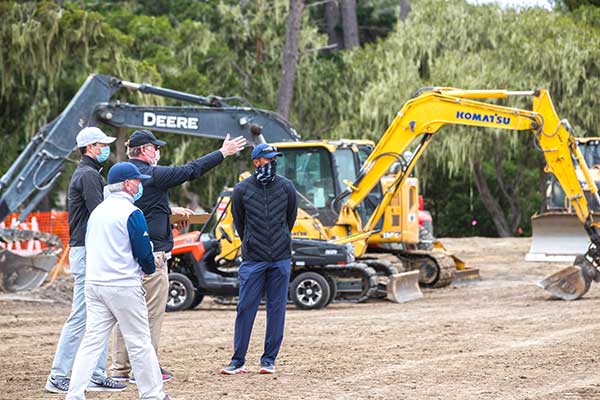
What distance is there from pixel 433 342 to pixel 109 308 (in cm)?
516

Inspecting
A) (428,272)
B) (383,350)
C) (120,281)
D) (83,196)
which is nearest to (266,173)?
(83,196)

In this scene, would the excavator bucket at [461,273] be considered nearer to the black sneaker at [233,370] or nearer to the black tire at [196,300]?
the black tire at [196,300]

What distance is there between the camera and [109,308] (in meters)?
7.86

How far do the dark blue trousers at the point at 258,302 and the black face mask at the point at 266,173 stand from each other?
0.70 meters

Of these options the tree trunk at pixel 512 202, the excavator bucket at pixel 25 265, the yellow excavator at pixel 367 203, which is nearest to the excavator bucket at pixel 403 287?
the yellow excavator at pixel 367 203

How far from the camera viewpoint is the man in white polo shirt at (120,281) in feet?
25.5

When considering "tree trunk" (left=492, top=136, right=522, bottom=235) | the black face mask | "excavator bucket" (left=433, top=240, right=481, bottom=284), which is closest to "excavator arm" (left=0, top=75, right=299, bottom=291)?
"excavator bucket" (left=433, top=240, right=481, bottom=284)

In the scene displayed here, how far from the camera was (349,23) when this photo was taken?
41.0 metres

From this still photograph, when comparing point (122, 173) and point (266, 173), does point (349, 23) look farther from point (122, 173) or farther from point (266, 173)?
point (122, 173)

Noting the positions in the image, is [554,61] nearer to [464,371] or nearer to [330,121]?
[330,121]

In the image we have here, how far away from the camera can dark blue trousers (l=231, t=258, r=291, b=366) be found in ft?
32.3

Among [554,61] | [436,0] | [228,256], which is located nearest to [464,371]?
[228,256]

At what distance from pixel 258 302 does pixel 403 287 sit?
8470 millimetres

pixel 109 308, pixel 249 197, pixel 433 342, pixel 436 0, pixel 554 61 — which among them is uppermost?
pixel 436 0
